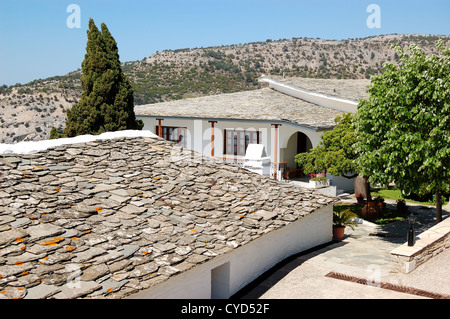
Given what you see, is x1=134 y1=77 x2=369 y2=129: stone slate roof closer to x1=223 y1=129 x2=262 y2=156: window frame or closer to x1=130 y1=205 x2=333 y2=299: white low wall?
x1=223 y1=129 x2=262 y2=156: window frame

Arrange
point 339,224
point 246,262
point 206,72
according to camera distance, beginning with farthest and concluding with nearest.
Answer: point 206,72 < point 339,224 < point 246,262

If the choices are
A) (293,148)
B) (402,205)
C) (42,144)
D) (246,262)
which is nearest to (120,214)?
(246,262)

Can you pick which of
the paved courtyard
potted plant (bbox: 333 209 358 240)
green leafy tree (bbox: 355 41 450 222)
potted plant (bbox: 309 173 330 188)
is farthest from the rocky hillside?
the paved courtyard

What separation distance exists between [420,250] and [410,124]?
4405 millimetres

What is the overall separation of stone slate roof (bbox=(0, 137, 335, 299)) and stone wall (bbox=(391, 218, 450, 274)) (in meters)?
2.55

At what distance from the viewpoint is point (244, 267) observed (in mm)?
10305

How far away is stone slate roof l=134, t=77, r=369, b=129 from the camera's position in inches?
985

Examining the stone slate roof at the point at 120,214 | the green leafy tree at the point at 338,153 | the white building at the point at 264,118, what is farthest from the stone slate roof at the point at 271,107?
the stone slate roof at the point at 120,214

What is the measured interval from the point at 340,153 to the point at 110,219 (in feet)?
38.6

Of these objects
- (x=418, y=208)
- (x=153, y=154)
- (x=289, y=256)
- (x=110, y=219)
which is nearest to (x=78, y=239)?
(x=110, y=219)

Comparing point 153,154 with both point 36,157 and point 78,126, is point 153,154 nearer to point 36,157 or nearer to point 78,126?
point 36,157

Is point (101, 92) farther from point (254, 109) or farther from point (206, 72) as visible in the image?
point (206, 72)

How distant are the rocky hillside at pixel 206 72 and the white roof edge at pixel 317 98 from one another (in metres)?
27.8

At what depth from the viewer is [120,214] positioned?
29.6 feet
